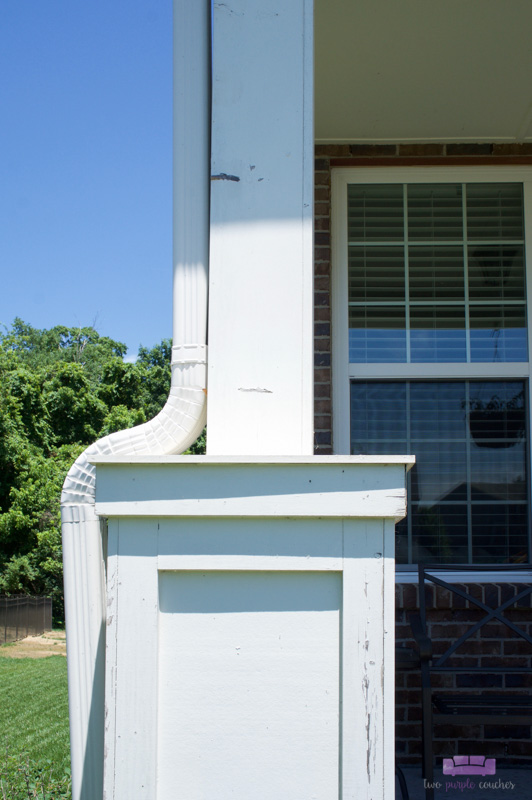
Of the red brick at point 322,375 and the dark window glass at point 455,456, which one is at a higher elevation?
the red brick at point 322,375

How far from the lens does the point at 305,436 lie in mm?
1771

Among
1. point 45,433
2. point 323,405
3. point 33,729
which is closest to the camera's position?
point 323,405

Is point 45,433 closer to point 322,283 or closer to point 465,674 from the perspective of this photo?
point 322,283

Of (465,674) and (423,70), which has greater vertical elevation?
(423,70)

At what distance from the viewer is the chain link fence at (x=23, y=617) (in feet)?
57.6

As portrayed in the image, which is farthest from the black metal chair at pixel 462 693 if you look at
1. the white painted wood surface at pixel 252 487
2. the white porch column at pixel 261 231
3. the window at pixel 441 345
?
the white porch column at pixel 261 231

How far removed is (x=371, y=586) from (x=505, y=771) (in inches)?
77.8

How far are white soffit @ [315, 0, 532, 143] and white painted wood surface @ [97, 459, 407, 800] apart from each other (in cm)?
202

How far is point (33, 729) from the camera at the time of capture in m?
6.47

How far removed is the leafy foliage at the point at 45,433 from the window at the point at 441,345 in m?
19.7

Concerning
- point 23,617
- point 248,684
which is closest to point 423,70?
point 248,684

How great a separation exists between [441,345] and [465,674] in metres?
1.61

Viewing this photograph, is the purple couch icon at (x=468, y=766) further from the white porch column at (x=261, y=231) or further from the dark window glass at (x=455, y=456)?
the white porch column at (x=261, y=231)

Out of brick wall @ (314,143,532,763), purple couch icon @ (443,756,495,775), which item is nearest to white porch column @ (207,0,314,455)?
brick wall @ (314,143,532,763)
